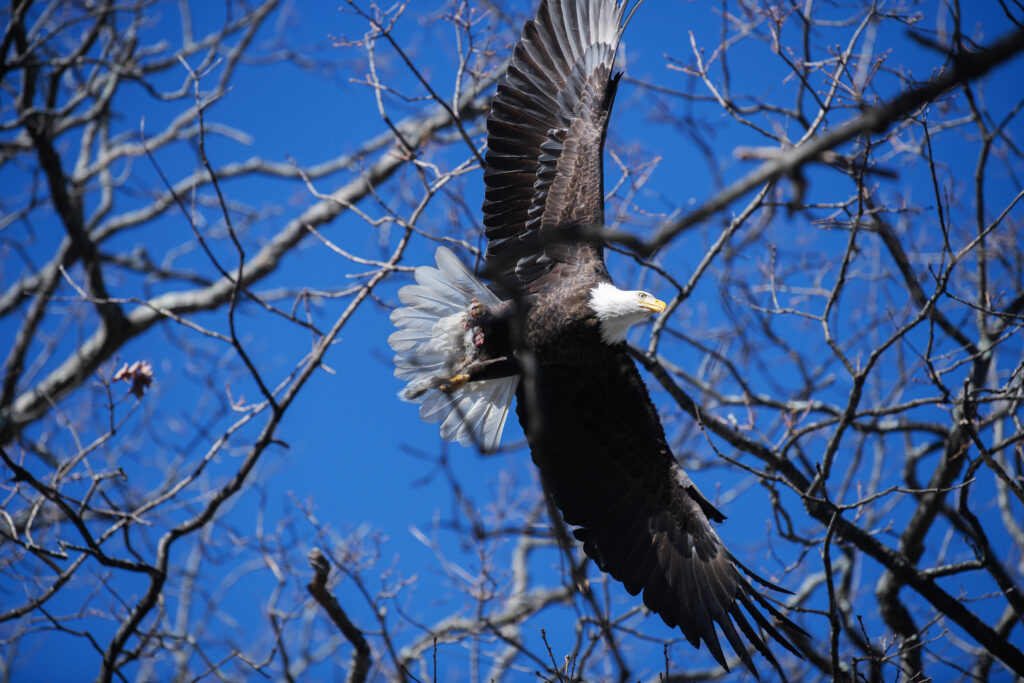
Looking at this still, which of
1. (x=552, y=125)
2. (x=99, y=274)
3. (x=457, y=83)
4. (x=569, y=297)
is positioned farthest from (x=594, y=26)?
(x=99, y=274)

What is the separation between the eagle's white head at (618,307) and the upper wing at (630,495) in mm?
128

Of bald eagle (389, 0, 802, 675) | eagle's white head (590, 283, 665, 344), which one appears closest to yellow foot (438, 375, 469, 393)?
bald eagle (389, 0, 802, 675)

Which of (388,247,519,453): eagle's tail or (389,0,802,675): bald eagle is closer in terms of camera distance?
(389,0,802,675): bald eagle

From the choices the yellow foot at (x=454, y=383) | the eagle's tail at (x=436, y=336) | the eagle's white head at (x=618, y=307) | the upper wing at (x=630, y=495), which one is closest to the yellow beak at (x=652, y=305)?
the eagle's white head at (x=618, y=307)

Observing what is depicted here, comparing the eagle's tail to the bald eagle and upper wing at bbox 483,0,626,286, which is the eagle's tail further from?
upper wing at bbox 483,0,626,286

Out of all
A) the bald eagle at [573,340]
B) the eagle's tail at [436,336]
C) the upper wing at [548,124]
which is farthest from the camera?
the eagle's tail at [436,336]

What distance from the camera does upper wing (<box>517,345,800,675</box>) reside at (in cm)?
315

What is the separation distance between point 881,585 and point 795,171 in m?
3.30

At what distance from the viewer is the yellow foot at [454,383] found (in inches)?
140

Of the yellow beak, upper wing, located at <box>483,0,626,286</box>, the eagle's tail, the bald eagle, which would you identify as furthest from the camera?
the eagle's tail

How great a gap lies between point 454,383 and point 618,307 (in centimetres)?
87

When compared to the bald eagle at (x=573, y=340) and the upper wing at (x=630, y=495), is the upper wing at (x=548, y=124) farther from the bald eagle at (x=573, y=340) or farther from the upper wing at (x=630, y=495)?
the upper wing at (x=630, y=495)

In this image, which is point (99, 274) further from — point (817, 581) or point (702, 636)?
point (817, 581)

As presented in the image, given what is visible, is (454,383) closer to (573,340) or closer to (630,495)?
(573,340)
